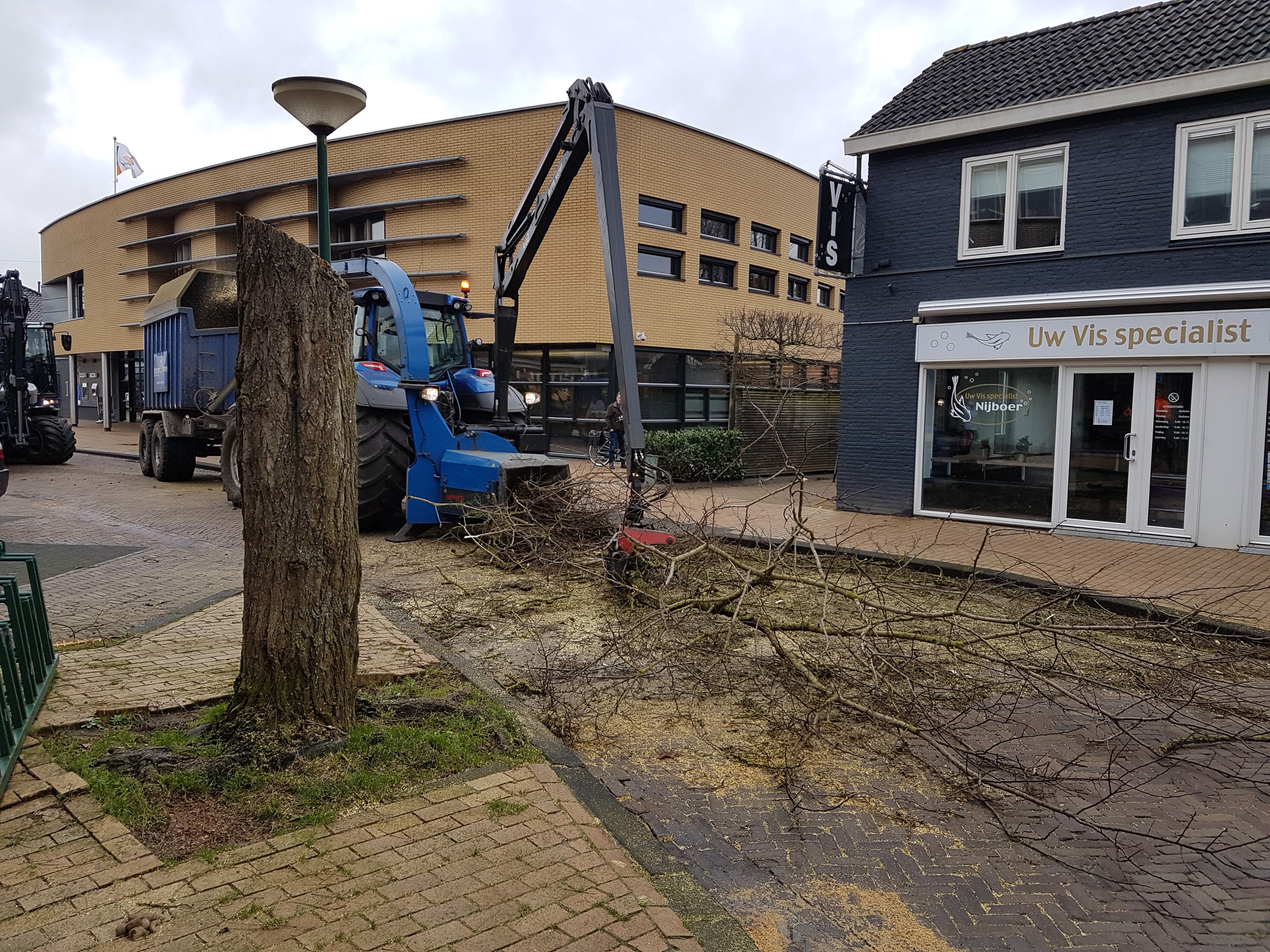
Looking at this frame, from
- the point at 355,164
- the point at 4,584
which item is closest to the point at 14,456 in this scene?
the point at 355,164

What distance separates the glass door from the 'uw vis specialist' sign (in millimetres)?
281

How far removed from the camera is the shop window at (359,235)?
26.1 metres

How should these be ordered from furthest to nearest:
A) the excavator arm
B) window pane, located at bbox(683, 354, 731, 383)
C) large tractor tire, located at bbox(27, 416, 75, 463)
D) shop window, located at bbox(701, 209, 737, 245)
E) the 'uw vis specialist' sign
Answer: shop window, located at bbox(701, 209, 737, 245), window pane, located at bbox(683, 354, 731, 383), large tractor tire, located at bbox(27, 416, 75, 463), the 'uw vis specialist' sign, the excavator arm

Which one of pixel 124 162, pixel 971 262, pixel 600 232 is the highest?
pixel 124 162

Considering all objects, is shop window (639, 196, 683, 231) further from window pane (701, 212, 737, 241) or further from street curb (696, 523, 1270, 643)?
street curb (696, 523, 1270, 643)

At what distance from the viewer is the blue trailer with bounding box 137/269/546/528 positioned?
10188 mm

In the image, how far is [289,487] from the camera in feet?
12.8

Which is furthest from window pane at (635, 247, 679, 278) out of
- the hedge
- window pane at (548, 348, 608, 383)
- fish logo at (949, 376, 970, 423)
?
fish logo at (949, 376, 970, 423)

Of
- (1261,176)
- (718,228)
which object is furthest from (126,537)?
(718,228)

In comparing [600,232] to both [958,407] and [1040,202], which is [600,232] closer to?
[958,407]

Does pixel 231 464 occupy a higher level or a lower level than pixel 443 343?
lower

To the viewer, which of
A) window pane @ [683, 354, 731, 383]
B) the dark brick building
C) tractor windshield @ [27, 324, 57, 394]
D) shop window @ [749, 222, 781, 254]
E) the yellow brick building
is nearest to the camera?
the dark brick building

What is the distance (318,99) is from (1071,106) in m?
9.29

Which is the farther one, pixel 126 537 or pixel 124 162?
pixel 124 162
